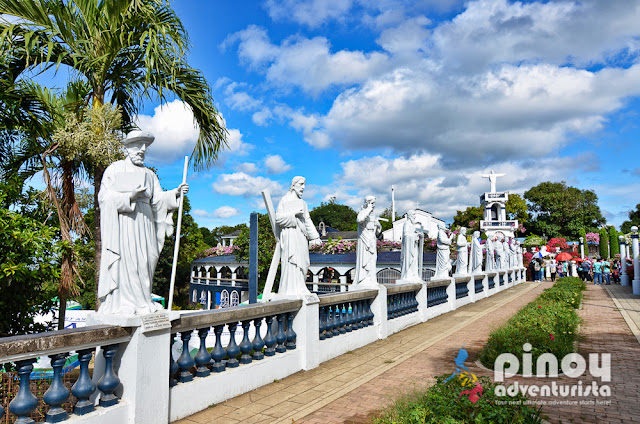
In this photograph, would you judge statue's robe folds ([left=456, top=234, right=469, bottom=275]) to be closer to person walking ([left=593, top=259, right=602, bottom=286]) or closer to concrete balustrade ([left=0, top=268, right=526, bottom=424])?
concrete balustrade ([left=0, top=268, right=526, bottom=424])

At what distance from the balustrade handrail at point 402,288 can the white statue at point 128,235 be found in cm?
575

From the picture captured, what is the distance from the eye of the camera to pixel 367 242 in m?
8.88

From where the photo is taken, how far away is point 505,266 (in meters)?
26.7

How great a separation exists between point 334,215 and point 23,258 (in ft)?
274

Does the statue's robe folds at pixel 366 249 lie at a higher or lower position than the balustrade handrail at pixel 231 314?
higher

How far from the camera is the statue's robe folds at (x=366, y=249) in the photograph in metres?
8.77

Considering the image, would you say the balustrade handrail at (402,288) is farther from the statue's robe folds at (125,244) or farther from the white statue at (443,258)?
the statue's robe folds at (125,244)

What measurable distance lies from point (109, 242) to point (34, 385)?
7.65ft

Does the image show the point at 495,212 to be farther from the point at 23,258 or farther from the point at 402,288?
the point at 23,258

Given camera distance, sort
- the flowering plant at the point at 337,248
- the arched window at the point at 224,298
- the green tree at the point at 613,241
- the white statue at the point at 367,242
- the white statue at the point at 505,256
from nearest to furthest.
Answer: the white statue at the point at 367,242 → the arched window at the point at 224,298 → the white statue at the point at 505,256 → the flowering plant at the point at 337,248 → the green tree at the point at 613,241

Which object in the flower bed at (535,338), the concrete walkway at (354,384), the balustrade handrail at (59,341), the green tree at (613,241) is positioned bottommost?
the concrete walkway at (354,384)

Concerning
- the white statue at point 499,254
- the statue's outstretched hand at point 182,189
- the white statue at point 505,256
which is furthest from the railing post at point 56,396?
the white statue at point 505,256

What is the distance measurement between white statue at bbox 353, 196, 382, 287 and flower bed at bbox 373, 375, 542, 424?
16.1ft

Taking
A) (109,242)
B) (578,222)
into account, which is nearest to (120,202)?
(109,242)
